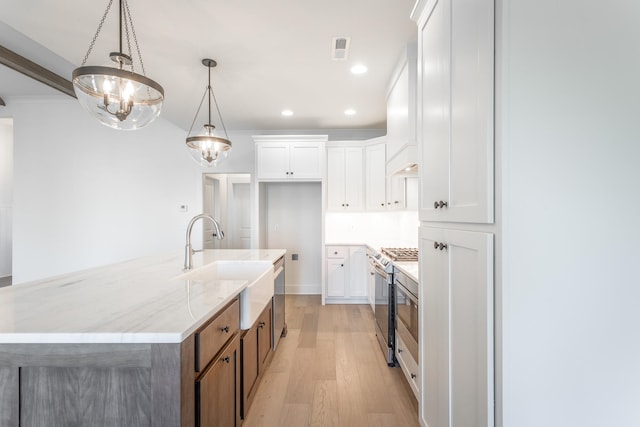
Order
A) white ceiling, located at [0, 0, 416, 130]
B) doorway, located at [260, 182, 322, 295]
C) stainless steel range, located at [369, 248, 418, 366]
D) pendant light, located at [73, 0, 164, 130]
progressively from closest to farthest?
pendant light, located at [73, 0, 164, 130], white ceiling, located at [0, 0, 416, 130], stainless steel range, located at [369, 248, 418, 366], doorway, located at [260, 182, 322, 295]

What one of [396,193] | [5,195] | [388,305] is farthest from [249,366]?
[5,195]

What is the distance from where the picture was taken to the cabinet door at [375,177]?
4.25 meters

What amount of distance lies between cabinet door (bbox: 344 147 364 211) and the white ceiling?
906 millimetres

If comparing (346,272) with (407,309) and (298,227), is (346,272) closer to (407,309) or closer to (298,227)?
(298,227)

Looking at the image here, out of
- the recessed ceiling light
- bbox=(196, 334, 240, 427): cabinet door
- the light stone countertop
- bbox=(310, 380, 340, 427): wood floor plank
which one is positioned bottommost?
bbox=(310, 380, 340, 427): wood floor plank

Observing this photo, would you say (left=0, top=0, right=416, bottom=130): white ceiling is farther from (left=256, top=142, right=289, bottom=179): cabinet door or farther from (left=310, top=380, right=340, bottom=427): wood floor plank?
(left=310, top=380, right=340, bottom=427): wood floor plank

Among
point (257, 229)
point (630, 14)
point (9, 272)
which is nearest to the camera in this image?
point (630, 14)

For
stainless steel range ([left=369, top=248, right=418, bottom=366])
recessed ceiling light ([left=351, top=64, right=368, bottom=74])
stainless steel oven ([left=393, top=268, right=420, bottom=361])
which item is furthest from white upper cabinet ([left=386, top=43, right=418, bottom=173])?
stainless steel oven ([left=393, top=268, right=420, bottom=361])

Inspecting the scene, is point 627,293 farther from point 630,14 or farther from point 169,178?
point 169,178

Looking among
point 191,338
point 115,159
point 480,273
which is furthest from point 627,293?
point 115,159

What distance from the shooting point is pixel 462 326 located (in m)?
1.12

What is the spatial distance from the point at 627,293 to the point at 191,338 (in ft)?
4.57

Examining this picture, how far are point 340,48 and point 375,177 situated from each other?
7.02ft

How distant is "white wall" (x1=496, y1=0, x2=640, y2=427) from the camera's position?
88cm
